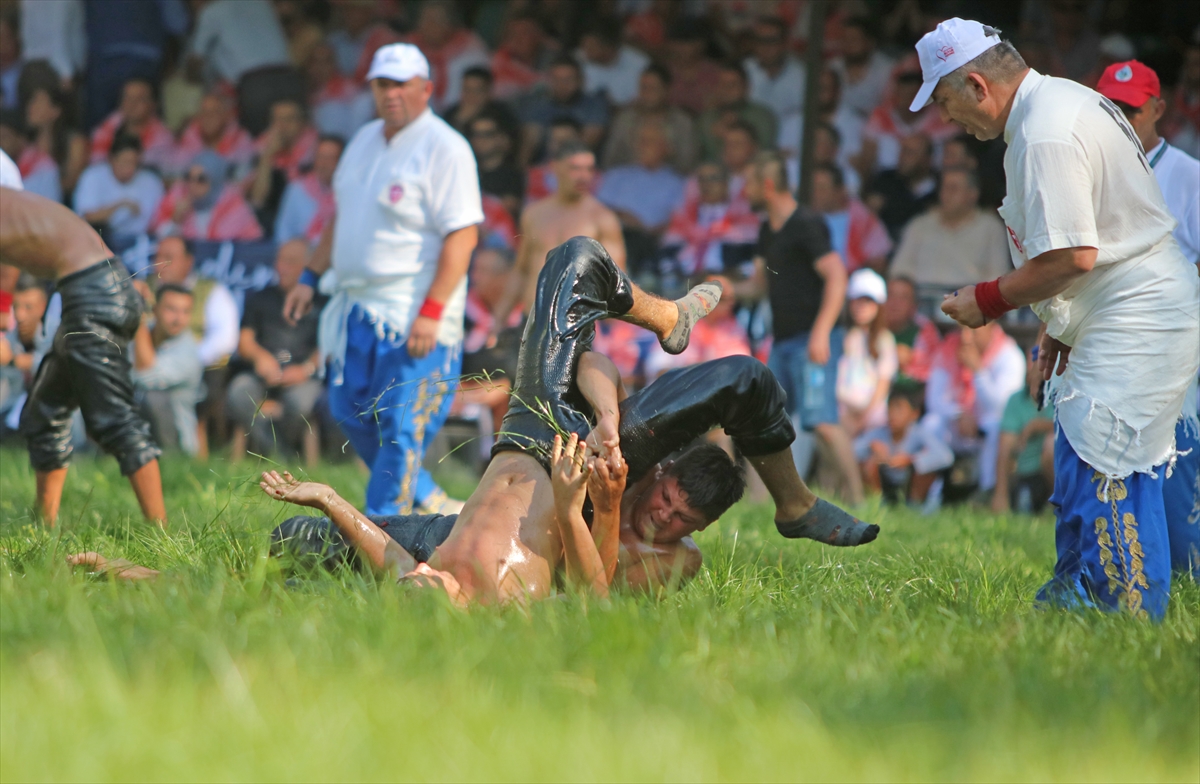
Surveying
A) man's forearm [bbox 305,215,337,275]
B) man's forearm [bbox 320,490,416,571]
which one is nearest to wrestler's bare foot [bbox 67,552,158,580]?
man's forearm [bbox 320,490,416,571]

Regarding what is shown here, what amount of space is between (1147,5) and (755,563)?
25.9ft

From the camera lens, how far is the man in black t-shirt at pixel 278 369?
959cm

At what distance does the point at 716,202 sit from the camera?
32.4 feet

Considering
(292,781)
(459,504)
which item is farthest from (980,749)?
(459,504)

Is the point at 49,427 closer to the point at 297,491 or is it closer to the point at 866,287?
the point at 297,491

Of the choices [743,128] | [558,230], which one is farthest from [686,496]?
[743,128]

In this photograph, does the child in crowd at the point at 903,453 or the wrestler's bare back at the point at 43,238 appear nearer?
the wrestler's bare back at the point at 43,238

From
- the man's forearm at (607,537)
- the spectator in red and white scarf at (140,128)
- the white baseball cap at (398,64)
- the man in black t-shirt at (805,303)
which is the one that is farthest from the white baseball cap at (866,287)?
the spectator in red and white scarf at (140,128)

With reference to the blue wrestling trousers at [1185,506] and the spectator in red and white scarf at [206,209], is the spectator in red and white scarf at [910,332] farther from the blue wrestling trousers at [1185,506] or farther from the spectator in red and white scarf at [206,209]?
the spectator in red and white scarf at [206,209]

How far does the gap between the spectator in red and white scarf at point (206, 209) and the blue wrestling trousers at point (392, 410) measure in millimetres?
5002

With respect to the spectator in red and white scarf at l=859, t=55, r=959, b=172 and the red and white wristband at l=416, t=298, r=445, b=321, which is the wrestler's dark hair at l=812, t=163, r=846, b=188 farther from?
the red and white wristband at l=416, t=298, r=445, b=321

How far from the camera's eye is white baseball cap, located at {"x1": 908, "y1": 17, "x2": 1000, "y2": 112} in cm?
385

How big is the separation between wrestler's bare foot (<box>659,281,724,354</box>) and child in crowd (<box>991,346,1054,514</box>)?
4.51m

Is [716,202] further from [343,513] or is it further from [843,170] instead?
[343,513]
